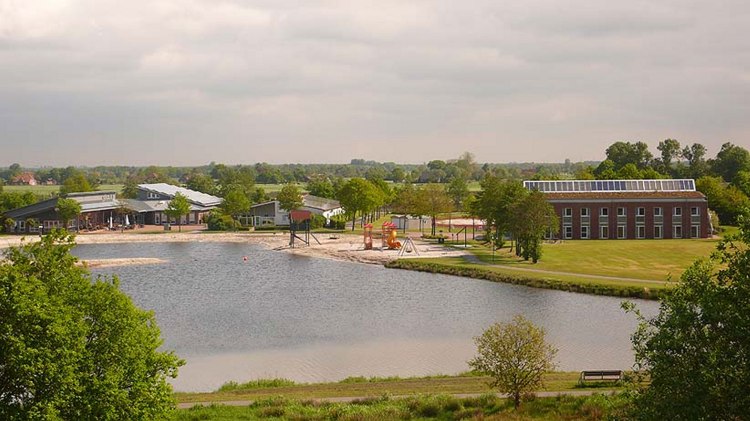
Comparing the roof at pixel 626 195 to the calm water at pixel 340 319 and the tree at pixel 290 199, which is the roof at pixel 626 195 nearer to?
the calm water at pixel 340 319

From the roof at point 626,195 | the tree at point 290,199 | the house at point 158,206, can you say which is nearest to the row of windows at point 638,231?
the roof at point 626,195

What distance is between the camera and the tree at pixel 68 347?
1773 cm

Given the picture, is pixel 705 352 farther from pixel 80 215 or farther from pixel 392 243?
pixel 80 215

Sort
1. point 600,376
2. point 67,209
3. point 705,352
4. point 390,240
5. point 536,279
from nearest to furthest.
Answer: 1. point 705,352
2. point 600,376
3. point 536,279
4. point 390,240
5. point 67,209

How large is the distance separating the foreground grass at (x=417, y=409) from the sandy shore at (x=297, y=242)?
1754 inches

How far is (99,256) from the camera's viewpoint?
74.3m

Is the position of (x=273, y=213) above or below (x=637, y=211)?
above

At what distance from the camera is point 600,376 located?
92.2ft

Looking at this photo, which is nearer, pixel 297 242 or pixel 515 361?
pixel 515 361

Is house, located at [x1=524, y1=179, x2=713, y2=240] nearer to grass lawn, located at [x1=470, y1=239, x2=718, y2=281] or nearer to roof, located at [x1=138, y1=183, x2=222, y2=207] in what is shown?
grass lawn, located at [x1=470, y1=239, x2=718, y2=281]

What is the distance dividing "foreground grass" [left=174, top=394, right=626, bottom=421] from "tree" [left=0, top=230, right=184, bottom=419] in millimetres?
3753

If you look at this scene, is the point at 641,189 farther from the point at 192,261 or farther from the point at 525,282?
the point at 192,261

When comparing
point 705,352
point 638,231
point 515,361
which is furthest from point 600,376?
point 638,231

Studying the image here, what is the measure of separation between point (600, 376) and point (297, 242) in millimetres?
60367
